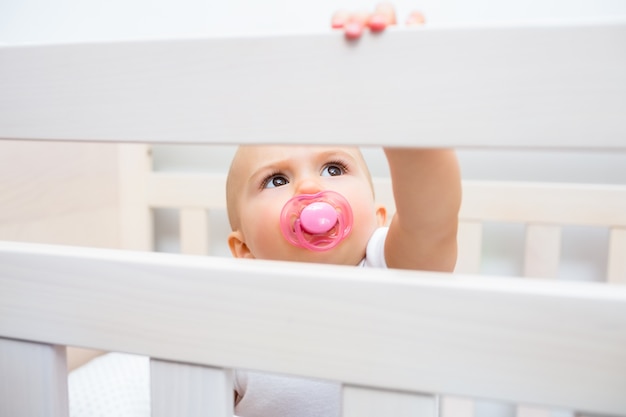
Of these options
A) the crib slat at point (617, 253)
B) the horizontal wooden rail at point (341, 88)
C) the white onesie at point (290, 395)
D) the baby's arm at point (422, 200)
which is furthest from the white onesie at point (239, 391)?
the crib slat at point (617, 253)

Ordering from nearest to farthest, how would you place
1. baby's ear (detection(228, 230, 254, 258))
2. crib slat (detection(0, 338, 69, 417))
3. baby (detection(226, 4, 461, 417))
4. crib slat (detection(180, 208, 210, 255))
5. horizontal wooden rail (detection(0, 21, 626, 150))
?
horizontal wooden rail (detection(0, 21, 626, 150)) < crib slat (detection(0, 338, 69, 417)) < baby (detection(226, 4, 461, 417)) < baby's ear (detection(228, 230, 254, 258)) < crib slat (detection(180, 208, 210, 255))

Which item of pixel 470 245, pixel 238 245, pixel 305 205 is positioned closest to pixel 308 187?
pixel 305 205

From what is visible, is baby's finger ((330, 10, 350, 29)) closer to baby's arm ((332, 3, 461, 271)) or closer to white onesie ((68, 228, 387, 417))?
baby's arm ((332, 3, 461, 271))

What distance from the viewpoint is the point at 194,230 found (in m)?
1.07

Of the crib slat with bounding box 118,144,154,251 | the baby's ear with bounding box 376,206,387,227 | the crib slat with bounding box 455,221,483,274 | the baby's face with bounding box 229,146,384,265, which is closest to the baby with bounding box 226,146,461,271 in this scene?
the baby's face with bounding box 229,146,384,265

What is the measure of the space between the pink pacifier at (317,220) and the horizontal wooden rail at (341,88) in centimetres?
27

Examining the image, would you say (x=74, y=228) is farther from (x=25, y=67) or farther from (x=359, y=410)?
(x=359, y=410)

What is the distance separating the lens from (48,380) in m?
0.40

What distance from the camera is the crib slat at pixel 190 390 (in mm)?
360

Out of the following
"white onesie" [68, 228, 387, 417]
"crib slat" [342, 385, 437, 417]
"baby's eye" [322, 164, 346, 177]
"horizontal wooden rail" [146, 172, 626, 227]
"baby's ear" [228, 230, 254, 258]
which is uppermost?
"horizontal wooden rail" [146, 172, 626, 227]

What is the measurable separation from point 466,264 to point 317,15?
0.53 m

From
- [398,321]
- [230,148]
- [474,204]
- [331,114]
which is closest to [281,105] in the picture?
[331,114]

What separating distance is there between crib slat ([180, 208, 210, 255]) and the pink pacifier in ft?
1.56

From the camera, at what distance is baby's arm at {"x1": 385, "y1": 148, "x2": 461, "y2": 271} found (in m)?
0.41
